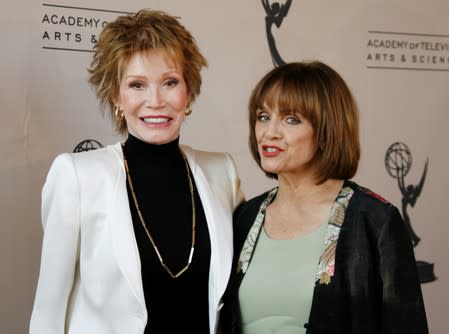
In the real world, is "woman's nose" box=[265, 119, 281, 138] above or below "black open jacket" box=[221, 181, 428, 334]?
above

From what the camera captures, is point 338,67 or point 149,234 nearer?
point 149,234

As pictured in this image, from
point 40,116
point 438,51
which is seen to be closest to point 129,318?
point 40,116

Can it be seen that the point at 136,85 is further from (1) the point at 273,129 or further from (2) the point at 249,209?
(2) the point at 249,209

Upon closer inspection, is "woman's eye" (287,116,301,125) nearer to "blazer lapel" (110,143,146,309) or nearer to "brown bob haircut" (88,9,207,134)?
"brown bob haircut" (88,9,207,134)

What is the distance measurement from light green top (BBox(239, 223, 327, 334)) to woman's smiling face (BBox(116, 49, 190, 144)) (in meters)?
0.42

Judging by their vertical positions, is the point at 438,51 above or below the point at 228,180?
above

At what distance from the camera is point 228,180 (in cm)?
202

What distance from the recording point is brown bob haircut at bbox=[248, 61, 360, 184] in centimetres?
173

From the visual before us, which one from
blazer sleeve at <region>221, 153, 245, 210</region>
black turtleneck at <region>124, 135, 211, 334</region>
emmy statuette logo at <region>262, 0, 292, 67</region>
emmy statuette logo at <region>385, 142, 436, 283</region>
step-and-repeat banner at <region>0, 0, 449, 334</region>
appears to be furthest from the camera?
emmy statuette logo at <region>385, 142, 436, 283</region>

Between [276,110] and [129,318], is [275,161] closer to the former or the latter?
[276,110]

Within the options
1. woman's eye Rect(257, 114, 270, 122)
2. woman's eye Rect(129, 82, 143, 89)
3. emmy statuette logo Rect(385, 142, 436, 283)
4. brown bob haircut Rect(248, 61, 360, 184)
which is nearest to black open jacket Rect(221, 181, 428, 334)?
brown bob haircut Rect(248, 61, 360, 184)

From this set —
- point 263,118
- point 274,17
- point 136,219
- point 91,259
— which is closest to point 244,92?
point 274,17

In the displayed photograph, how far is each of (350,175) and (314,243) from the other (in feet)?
0.71

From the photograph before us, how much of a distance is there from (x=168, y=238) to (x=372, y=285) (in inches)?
20.8
